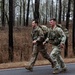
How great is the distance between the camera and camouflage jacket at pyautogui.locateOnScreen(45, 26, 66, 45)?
10445mm

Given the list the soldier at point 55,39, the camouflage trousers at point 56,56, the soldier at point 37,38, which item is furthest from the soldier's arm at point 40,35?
the camouflage trousers at point 56,56

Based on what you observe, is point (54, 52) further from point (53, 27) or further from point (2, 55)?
point (2, 55)

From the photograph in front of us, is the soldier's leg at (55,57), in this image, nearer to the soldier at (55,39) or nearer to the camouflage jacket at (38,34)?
the soldier at (55,39)

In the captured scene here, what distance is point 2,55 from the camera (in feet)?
53.6

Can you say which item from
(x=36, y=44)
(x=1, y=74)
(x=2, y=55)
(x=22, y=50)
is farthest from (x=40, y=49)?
(x=22, y=50)

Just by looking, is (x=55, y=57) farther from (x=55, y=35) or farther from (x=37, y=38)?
(x=37, y=38)

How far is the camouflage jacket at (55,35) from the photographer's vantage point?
10.4 metres

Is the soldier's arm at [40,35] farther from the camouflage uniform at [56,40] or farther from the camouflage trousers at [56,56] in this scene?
the camouflage trousers at [56,56]

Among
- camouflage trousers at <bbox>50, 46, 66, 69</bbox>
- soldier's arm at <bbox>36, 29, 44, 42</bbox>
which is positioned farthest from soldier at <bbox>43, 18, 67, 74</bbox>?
soldier's arm at <bbox>36, 29, 44, 42</bbox>

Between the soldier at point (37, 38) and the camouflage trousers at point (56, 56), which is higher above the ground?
the soldier at point (37, 38)

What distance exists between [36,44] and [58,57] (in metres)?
0.94

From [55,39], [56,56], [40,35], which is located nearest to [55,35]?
[55,39]

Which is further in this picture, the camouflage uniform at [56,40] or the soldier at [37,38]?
the soldier at [37,38]

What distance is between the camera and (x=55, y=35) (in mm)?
10539
